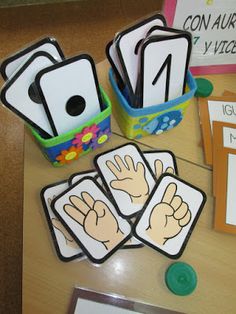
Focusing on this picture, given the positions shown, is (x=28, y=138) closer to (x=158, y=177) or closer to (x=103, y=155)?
(x=103, y=155)

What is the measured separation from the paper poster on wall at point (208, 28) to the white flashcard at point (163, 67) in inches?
3.5

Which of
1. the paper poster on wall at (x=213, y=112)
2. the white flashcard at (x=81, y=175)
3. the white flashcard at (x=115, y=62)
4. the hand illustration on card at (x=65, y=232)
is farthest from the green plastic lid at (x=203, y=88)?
A: the hand illustration on card at (x=65, y=232)

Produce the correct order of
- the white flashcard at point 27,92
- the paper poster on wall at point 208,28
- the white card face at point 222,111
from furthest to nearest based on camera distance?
the white card face at point 222,111
the paper poster on wall at point 208,28
the white flashcard at point 27,92

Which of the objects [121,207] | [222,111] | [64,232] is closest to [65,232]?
[64,232]

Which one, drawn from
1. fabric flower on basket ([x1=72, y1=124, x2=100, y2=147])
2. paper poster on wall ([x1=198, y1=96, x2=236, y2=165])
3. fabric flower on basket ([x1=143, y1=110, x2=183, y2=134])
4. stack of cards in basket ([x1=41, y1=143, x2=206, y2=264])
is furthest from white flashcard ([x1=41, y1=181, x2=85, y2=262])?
paper poster on wall ([x1=198, y1=96, x2=236, y2=165])

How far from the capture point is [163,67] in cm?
67

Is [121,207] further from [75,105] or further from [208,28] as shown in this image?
[208,28]

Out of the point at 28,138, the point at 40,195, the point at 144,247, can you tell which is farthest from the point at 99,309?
the point at 28,138

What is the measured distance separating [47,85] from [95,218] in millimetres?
272

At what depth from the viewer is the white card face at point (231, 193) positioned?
0.71 m

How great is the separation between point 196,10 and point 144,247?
49 cm

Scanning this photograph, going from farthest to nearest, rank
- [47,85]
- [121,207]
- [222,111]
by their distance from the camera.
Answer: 1. [222,111]
2. [121,207]
3. [47,85]

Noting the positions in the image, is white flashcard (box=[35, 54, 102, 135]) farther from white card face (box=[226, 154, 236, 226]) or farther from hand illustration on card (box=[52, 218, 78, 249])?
white card face (box=[226, 154, 236, 226])

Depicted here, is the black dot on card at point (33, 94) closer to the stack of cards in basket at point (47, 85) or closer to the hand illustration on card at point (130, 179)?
the stack of cards in basket at point (47, 85)
